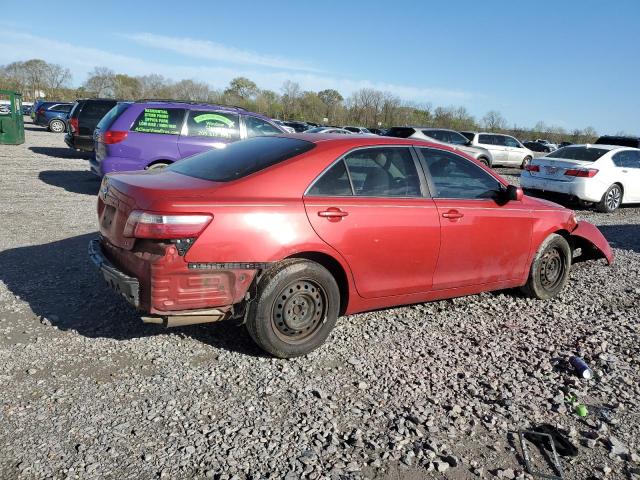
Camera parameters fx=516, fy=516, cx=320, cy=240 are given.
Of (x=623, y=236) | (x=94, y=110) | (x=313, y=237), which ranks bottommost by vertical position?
Result: (x=623, y=236)

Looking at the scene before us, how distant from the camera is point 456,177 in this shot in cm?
469

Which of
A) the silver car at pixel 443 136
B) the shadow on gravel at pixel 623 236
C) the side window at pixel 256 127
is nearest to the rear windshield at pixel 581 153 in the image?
the shadow on gravel at pixel 623 236

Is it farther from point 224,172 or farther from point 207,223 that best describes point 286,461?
point 224,172

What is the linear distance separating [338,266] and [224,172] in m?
1.13

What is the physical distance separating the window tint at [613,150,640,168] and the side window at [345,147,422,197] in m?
9.73

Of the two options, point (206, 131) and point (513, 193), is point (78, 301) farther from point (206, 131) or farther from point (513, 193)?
point (206, 131)

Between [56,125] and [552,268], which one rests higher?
[552,268]

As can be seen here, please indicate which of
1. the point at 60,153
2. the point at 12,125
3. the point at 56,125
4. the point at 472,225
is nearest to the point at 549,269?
the point at 472,225

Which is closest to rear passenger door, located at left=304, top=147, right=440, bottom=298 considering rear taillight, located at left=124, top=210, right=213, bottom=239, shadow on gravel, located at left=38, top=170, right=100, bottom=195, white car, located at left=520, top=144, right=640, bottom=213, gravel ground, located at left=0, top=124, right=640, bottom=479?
gravel ground, located at left=0, top=124, right=640, bottom=479

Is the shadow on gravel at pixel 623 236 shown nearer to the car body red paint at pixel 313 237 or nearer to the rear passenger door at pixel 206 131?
the car body red paint at pixel 313 237

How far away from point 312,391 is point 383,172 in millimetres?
1878

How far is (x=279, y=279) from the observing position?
3.60 meters

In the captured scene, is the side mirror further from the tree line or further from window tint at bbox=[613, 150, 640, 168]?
the tree line

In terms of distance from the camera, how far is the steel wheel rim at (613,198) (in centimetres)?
1186
